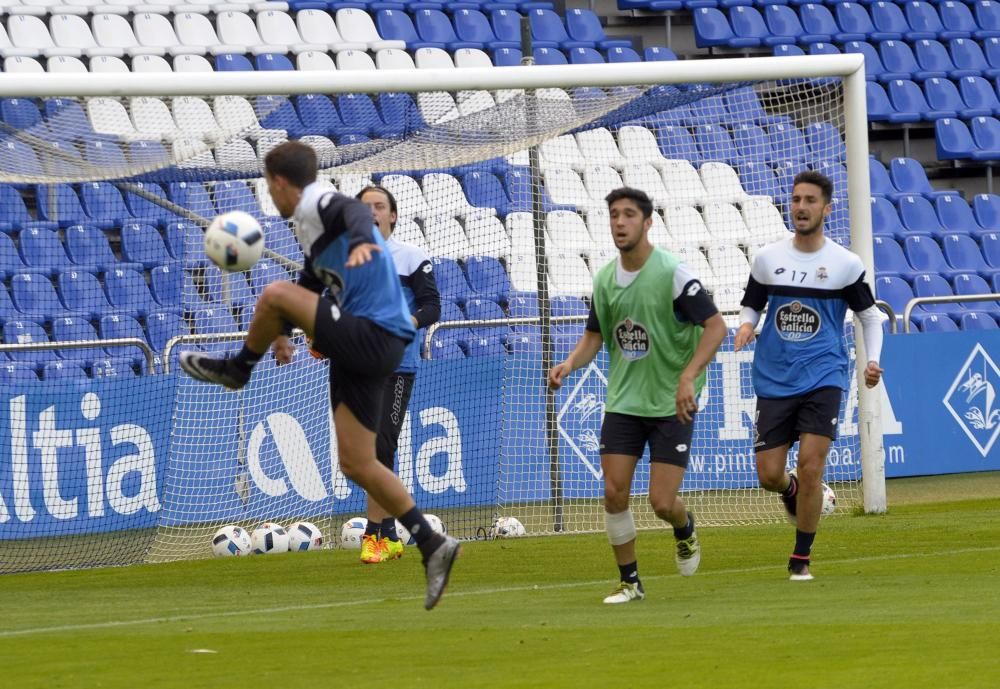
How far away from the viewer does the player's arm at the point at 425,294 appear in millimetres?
10930

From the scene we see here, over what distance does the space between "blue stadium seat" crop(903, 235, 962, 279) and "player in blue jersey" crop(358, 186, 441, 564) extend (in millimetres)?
11643

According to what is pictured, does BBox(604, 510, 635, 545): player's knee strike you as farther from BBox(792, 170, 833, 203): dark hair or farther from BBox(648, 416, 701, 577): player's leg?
BBox(792, 170, 833, 203): dark hair

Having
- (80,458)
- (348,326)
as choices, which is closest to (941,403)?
(80,458)

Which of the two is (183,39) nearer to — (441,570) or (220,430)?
(220,430)

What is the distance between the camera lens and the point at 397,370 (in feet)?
36.8

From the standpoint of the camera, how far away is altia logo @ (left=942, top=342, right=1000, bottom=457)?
55.4 feet

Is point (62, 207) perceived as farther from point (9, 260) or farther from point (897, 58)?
point (897, 58)

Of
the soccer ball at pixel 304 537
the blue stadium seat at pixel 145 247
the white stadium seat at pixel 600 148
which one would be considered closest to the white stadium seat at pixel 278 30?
the blue stadium seat at pixel 145 247

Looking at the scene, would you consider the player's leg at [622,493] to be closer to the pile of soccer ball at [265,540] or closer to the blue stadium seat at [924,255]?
the pile of soccer ball at [265,540]

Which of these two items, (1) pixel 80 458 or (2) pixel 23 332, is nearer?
(1) pixel 80 458

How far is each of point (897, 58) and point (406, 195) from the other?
1175 cm

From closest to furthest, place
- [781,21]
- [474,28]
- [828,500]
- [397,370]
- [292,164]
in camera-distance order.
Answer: [292,164] < [397,370] < [828,500] < [474,28] < [781,21]

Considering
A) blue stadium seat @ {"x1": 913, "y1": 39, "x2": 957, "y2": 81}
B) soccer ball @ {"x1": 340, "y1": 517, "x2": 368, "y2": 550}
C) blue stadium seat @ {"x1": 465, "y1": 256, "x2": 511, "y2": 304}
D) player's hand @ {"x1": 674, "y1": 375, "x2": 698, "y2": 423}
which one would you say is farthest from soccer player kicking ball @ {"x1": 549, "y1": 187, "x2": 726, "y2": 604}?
blue stadium seat @ {"x1": 913, "y1": 39, "x2": 957, "y2": 81}

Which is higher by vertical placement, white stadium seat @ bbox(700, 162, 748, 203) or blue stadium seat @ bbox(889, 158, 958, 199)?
blue stadium seat @ bbox(889, 158, 958, 199)
